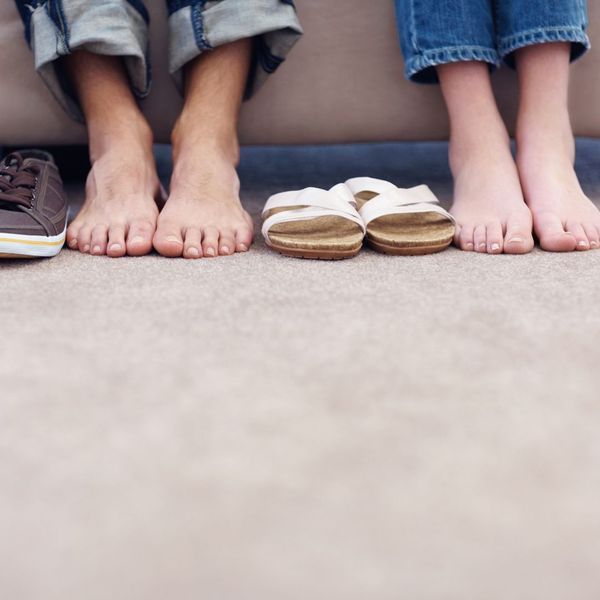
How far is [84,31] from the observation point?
0.86 meters

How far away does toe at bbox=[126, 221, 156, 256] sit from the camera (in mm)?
813

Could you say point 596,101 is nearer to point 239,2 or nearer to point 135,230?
point 239,2

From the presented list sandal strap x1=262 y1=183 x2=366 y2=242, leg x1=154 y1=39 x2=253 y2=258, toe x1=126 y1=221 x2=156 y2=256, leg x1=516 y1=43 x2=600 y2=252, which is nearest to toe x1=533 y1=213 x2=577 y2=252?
leg x1=516 y1=43 x2=600 y2=252

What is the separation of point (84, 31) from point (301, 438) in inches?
25.5

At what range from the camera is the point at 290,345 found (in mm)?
579

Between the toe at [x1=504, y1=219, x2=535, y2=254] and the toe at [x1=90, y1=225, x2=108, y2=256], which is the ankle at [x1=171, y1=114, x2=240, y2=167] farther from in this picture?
the toe at [x1=504, y1=219, x2=535, y2=254]

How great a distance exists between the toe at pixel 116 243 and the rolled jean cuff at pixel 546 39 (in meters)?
0.55

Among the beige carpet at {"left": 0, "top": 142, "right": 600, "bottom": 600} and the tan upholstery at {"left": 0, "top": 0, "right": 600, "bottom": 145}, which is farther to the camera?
the tan upholstery at {"left": 0, "top": 0, "right": 600, "bottom": 145}

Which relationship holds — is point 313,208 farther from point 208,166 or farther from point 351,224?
point 208,166

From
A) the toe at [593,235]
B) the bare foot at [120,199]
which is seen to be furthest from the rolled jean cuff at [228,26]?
the toe at [593,235]

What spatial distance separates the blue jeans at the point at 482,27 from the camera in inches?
33.8

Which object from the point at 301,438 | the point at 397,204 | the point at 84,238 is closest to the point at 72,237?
the point at 84,238

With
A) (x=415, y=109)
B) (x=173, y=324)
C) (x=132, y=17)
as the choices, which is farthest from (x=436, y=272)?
(x=132, y=17)

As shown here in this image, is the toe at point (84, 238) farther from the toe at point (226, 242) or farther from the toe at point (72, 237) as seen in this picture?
the toe at point (226, 242)
